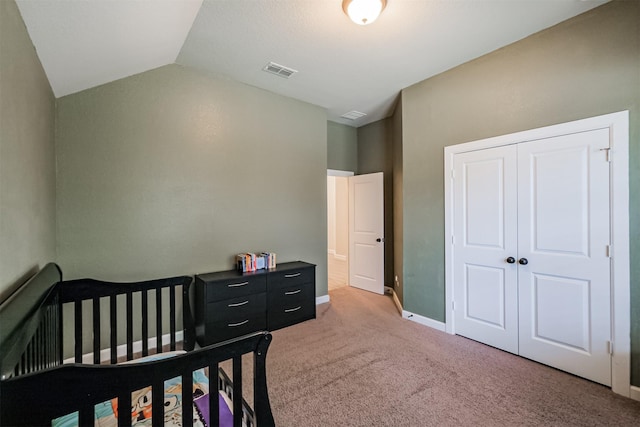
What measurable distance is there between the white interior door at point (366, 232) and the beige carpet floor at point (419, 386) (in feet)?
5.34

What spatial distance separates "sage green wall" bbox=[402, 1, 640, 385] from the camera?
6.66 feet

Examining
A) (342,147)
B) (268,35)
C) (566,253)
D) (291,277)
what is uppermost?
(268,35)

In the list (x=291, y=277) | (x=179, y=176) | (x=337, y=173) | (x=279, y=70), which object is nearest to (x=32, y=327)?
(x=179, y=176)

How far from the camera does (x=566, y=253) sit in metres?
2.33

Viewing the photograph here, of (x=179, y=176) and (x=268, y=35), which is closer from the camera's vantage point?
(x=268, y=35)

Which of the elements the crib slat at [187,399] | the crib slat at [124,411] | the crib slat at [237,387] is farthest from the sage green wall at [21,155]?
the crib slat at [237,387]

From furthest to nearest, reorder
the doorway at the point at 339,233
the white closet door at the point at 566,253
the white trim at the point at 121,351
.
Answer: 1. the doorway at the point at 339,233
2. the white trim at the point at 121,351
3. the white closet door at the point at 566,253

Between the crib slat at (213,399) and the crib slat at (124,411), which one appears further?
the crib slat at (213,399)

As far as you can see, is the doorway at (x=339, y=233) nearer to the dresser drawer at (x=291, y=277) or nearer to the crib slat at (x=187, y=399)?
the dresser drawer at (x=291, y=277)

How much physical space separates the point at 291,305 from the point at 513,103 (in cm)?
315

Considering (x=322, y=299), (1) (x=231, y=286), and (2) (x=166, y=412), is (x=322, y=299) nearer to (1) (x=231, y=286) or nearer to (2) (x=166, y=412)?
(1) (x=231, y=286)

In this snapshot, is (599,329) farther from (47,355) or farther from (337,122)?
(337,122)

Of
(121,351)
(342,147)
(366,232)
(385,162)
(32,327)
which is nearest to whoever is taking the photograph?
(32,327)

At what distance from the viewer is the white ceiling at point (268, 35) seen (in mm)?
1673
